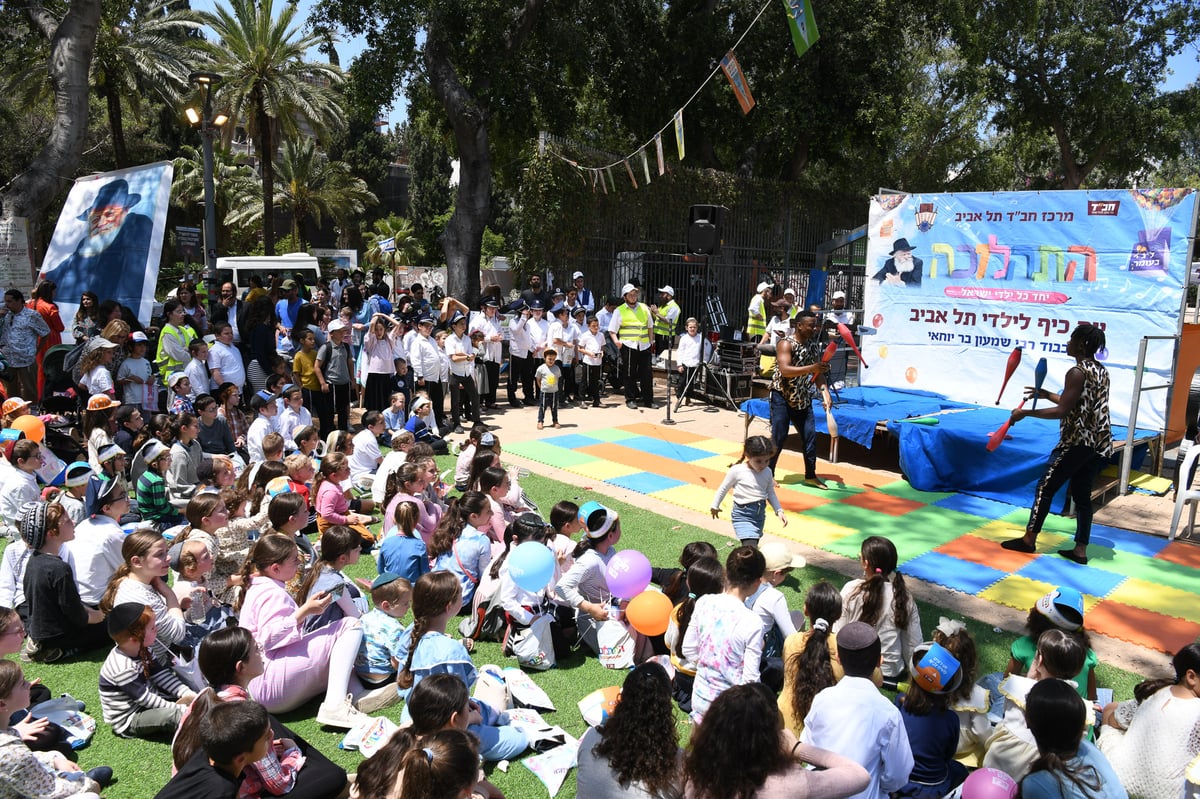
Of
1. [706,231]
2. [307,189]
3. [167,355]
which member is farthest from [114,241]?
[307,189]

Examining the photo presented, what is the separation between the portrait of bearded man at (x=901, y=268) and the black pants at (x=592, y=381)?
14.8ft

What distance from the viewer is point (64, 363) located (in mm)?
8977

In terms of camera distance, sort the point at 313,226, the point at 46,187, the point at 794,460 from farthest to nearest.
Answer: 1. the point at 313,226
2. the point at 46,187
3. the point at 794,460

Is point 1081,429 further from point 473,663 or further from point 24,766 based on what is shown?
point 24,766

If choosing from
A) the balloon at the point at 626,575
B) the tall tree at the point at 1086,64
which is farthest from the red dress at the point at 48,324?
the tall tree at the point at 1086,64

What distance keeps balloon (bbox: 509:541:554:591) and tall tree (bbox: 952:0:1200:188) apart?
69.1 feet

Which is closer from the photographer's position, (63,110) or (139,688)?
(139,688)

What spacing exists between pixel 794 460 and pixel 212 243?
32.2ft

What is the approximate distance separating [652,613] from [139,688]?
8.53ft

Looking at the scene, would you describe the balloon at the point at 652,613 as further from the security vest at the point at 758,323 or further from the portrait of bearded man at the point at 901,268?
the security vest at the point at 758,323

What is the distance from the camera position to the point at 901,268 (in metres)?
12.1

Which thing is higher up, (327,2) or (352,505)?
(327,2)

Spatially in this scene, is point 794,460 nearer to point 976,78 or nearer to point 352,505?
point 352,505

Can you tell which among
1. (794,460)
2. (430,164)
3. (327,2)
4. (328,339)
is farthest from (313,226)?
(794,460)
